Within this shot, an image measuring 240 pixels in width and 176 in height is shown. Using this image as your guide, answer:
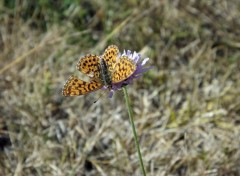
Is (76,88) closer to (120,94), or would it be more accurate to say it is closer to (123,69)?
(123,69)

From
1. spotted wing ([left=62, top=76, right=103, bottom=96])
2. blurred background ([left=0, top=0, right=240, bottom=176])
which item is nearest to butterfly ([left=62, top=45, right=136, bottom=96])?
spotted wing ([left=62, top=76, right=103, bottom=96])

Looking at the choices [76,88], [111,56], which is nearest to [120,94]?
[111,56]

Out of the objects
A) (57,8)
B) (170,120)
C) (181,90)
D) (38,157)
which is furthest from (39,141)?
(57,8)

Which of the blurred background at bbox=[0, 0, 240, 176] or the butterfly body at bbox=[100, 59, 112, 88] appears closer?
the butterfly body at bbox=[100, 59, 112, 88]

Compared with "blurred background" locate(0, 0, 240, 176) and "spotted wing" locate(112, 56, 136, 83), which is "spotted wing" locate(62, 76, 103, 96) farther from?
"blurred background" locate(0, 0, 240, 176)

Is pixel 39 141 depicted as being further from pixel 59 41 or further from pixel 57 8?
pixel 57 8

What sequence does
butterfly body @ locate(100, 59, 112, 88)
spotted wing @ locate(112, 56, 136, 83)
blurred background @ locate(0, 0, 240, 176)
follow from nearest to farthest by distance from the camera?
spotted wing @ locate(112, 56, 136, 83) → butterfly body @ locate(100, 59, 112, 88) → blurred background @ locate(0, 0, 240, 176)

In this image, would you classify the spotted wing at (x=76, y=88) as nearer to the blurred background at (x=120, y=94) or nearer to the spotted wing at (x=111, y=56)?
the spotted wing at (x=111, y=56)

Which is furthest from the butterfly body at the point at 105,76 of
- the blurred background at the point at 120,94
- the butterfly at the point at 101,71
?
the blurred background at the point at 120,94
